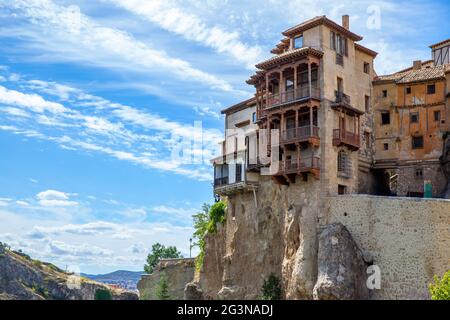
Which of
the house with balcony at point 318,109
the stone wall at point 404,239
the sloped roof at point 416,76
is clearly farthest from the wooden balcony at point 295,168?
the sloped roof at point 416,76

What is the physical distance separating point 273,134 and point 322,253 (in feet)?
35.3

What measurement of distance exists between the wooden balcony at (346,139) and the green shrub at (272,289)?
10992 millimetres

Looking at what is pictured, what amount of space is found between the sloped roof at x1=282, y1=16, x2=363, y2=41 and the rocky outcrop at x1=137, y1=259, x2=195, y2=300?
1170 inches

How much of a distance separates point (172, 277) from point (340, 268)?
32.5 meters

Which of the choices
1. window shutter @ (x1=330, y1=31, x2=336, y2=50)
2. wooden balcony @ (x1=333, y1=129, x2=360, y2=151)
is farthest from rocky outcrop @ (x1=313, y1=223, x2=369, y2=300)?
window shutter @ (x1=330, y1=31, x2=336, y2=50)

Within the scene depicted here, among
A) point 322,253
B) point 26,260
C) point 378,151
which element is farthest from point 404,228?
point 26,260

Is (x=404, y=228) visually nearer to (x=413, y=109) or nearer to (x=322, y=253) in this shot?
(x=322, y=253)

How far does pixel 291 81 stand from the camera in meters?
51.2

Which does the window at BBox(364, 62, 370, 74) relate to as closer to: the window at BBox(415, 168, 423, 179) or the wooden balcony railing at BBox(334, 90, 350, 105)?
the wooden balcony railing at BBox(334, 90, 350, 105)

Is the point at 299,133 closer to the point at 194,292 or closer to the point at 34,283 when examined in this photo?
the point at 194,292

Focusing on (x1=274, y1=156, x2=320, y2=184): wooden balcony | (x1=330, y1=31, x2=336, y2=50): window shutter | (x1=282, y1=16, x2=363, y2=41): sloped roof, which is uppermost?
(x1=282, y1=16, x2=363, y2=41): sloped roof

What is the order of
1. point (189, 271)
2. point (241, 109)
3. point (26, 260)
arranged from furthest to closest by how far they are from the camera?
point (26, 260) → point (189, 271) → point (241, 109)

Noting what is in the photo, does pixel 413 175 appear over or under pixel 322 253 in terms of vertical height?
over

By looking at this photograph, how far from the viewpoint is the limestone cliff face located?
46.4 meters
